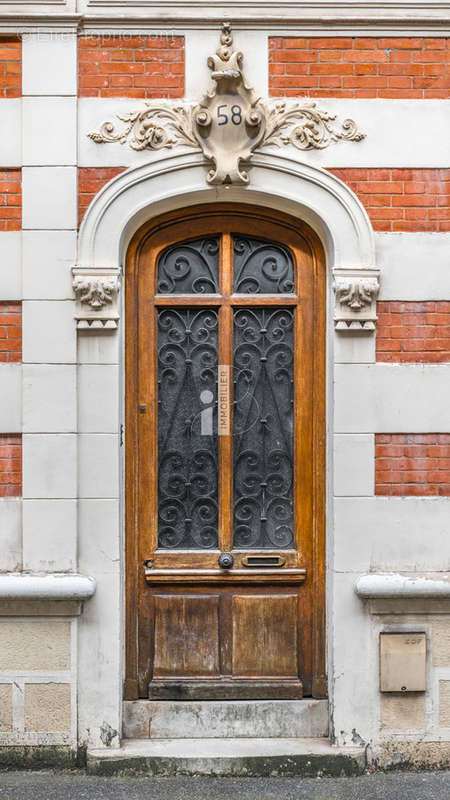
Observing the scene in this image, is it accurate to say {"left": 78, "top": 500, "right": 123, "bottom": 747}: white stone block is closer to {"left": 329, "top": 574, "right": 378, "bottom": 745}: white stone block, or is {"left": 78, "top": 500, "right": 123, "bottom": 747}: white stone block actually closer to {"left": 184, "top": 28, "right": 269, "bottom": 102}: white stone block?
{"left": 329, "top": 574, "right": 378, "bottom": 745}: white stone block

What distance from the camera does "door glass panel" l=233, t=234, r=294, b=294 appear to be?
523 cm

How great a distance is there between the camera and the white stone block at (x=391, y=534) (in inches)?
198

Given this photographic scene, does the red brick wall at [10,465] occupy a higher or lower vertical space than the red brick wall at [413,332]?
lower

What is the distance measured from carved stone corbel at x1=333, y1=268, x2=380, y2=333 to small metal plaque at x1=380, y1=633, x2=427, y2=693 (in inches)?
76.0

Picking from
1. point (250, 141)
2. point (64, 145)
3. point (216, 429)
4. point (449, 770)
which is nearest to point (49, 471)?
point (216, 429)

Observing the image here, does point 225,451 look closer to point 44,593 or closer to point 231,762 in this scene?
point 44,593

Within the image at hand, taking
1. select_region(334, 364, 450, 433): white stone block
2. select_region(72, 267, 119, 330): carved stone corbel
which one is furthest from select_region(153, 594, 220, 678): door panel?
select_region(72, 267, 119, 330): carved stone corbel

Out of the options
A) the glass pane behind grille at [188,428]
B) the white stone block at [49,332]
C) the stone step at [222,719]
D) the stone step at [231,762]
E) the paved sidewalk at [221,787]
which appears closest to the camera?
the paved sidewalk at [221,787]

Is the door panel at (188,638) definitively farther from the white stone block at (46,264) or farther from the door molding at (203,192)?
the door molding at (203,192)

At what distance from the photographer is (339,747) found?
4.98m

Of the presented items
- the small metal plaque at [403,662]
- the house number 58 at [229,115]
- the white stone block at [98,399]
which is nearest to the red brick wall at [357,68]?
the house number 58 at [229,115]

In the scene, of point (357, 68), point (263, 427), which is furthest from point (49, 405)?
point (357, 68)

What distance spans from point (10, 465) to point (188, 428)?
44.9 inches

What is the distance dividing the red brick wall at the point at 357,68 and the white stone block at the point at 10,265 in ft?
6.08
